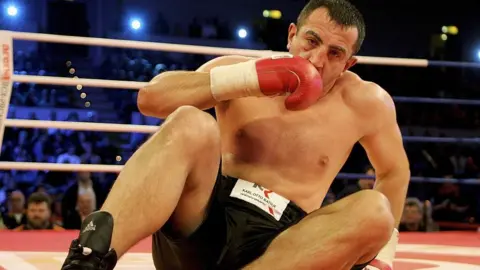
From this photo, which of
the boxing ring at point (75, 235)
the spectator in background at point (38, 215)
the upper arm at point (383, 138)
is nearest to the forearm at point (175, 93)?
the upper arm at point (383, 138)

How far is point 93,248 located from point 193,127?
11.8 inches

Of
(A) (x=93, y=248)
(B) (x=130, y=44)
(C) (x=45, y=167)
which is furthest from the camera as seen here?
(B) (x=130, y=44)

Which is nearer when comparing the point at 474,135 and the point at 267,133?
the point at 267,133

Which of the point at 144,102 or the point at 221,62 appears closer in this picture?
the point at 144,102

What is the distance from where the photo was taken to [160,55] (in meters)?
8.78

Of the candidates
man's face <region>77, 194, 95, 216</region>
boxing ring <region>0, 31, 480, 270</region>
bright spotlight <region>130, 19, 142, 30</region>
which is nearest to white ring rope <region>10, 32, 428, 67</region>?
boxing ring <region>0, 31, 480, 270</region>

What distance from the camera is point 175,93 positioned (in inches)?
60.6

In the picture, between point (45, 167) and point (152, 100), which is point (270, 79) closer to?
point (152, 100)

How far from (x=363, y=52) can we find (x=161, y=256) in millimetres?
8809

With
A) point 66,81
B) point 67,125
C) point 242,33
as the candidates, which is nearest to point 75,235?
point 67,125

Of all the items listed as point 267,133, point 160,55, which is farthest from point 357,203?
point 160,55

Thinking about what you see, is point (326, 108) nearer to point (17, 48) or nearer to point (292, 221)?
point (292, 221)

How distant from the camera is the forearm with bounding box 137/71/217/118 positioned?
1510 mm

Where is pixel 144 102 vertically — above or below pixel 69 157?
above
